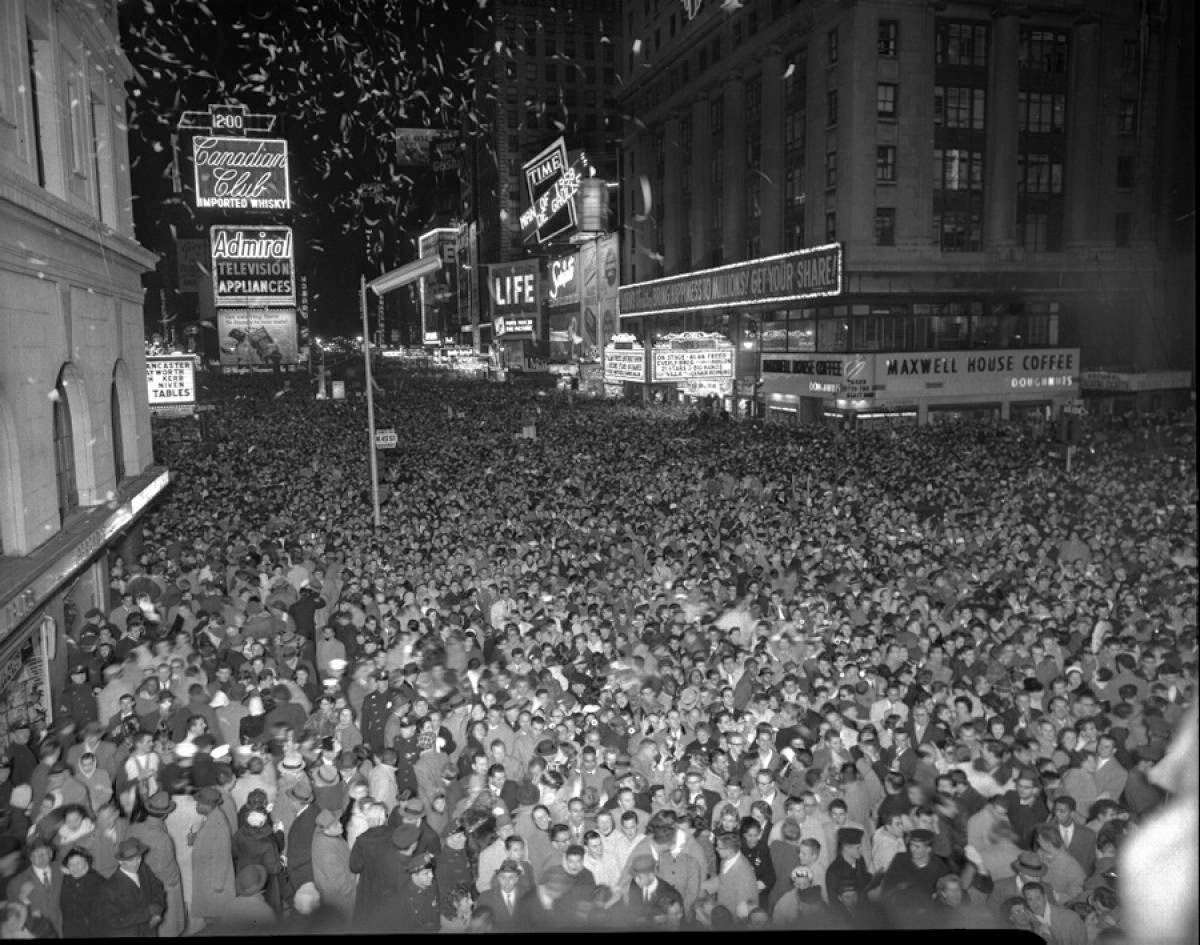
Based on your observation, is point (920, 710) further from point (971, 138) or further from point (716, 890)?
point (971, 138)

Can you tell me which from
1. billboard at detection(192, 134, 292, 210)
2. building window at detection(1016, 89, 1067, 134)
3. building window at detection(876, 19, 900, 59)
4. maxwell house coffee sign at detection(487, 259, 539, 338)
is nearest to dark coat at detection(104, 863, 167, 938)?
building window at detection(876, 19, 900, 59)

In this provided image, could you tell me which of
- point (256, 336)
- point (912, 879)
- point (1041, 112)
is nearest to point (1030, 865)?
point (912, 879)

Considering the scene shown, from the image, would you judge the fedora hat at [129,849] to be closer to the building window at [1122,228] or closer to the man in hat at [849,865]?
the man in hat at [849,865]

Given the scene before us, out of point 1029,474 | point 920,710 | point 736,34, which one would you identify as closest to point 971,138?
point 736,34

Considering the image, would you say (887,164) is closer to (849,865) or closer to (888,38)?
(888,38)

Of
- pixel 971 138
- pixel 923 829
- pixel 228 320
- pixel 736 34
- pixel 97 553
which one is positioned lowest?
pixel 923 829

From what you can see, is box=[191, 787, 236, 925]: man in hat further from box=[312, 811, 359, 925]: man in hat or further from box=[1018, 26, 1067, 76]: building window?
box=[1018, 26, 1067, 76]: building window
